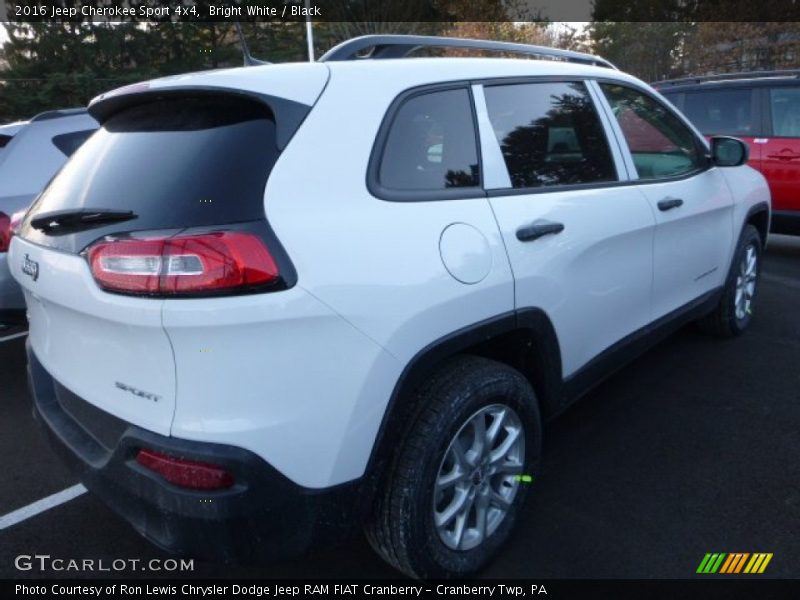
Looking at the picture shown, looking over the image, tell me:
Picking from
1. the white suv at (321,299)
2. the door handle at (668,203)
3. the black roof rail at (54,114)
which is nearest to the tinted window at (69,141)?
the black roof rail at (54,114)

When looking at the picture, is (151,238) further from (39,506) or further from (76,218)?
(39,506)

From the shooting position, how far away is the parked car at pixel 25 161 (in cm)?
389

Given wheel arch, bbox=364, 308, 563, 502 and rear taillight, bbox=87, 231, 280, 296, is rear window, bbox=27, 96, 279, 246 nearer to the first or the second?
rear taillight, bbox=87, 231, 280, 296

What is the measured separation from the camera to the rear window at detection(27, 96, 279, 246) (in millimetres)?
1857

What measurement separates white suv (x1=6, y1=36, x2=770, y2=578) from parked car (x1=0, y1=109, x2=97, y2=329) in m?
1.44

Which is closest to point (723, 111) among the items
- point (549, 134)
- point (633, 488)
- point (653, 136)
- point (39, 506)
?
point (653, 136)

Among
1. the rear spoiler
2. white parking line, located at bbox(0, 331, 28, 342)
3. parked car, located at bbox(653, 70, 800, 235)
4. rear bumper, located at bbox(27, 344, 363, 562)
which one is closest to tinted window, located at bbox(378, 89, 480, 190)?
the rear spoiler

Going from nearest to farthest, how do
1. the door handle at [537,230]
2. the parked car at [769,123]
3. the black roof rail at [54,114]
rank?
the door handle at [537,230], the black roof rail at [54,114], the parked car at [769,123]

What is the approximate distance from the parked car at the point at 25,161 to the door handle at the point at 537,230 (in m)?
2.93

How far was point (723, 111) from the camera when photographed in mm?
7574

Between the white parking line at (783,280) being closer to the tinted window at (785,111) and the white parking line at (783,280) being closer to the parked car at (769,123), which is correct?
the parked car at (769,123)

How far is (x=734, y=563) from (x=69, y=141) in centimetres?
450

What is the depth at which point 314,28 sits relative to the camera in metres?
26.9

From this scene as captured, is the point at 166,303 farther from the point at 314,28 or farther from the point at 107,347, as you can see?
the point at 314,28
